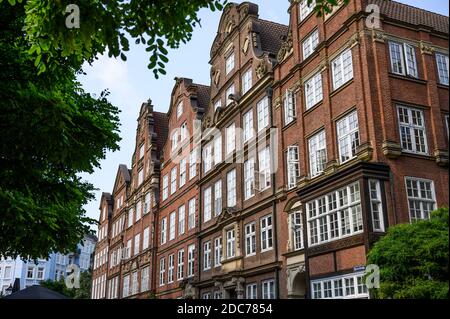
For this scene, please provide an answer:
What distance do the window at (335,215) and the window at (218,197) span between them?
10.9 meters

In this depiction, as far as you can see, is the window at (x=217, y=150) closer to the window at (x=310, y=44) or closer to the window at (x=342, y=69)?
the window at (x=310, y=44)

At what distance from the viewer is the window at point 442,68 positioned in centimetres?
1852

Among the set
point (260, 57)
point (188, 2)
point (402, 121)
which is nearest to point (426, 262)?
point (402, 121)

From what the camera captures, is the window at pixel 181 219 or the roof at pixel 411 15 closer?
the roof at pixel 411 15

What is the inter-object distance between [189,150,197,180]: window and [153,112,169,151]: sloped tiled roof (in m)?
9.99

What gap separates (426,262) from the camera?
12.2 m

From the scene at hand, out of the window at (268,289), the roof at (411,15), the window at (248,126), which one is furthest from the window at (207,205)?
the roof at (411,15)

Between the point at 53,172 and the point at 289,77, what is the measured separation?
45.0ft

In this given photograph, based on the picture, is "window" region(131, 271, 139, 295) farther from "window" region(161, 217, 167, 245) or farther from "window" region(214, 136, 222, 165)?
"window" region(214, 136, 222, 165)

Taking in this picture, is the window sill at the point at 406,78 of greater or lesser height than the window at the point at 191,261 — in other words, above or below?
above

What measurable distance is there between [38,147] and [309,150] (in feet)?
42.2

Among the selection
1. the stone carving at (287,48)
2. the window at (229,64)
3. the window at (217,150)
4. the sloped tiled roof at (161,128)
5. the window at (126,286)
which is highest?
the sloped tiled roof at (161,128)

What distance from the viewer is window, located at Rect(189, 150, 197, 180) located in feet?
111
